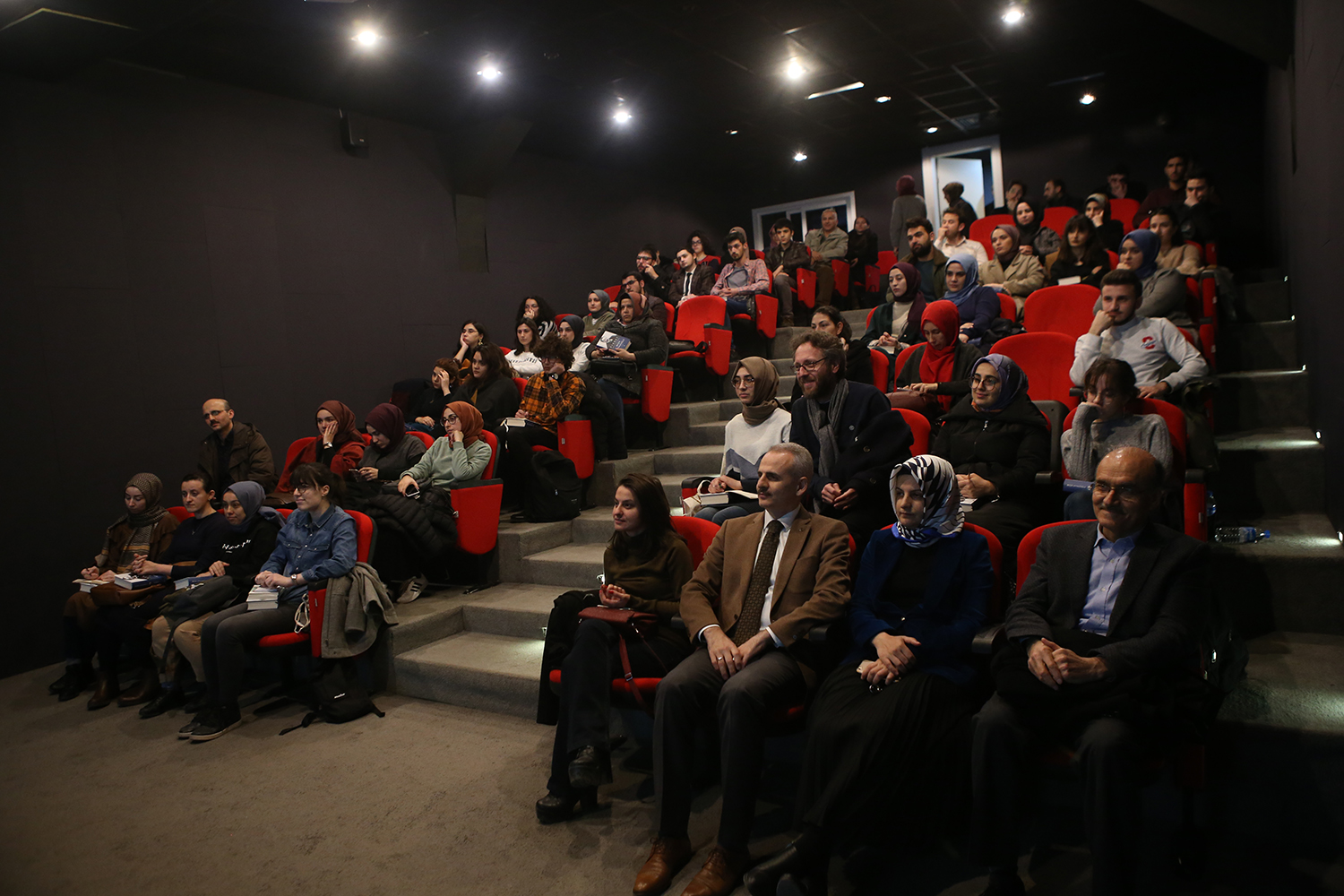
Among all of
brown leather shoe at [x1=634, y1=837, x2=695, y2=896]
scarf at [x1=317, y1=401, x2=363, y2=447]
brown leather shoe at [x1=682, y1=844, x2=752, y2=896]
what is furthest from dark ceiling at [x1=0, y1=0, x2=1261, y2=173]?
brown leather shoe at [x1=682, y1=844, x2=752, y2=896]

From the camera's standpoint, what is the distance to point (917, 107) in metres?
7.86

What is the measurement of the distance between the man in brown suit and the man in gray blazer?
1.81 ft

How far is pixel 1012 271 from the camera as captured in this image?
5516 mm

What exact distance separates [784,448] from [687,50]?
445 cm

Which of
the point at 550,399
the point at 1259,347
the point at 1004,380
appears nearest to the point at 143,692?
the point at 550,399

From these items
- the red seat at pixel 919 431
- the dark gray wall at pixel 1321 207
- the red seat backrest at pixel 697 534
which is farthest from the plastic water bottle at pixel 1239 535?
the red seat backrest at pixel 697 534

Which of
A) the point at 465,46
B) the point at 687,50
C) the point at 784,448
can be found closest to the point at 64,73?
the point at 465,46

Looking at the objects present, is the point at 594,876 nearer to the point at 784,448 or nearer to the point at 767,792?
the point at 767,792

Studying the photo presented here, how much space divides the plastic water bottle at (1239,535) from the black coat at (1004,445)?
704 mm

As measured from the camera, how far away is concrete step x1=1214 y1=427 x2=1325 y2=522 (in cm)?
330

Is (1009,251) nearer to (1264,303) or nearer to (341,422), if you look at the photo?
(1264,303)

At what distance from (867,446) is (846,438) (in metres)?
0.10

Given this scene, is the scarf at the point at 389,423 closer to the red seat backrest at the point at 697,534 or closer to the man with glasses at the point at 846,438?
the red seat backrest at the point at 697,534

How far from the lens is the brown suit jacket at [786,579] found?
2363 mm
